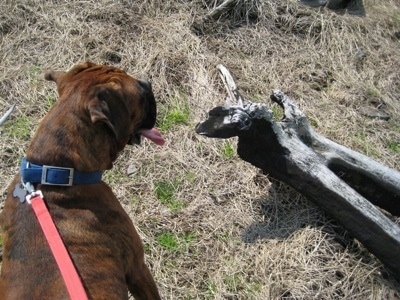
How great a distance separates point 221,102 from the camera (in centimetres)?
502

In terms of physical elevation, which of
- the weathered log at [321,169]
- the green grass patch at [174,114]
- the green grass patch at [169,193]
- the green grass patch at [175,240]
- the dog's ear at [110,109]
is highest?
the dog's ear at [110,109]

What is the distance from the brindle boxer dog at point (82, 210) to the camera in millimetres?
2465

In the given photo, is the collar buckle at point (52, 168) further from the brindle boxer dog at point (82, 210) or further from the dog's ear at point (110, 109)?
the dog's ear at point (110, 109)

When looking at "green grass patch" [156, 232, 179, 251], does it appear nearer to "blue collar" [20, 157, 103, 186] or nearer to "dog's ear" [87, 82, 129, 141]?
"dog's ear" [87, 82, 129, 141]

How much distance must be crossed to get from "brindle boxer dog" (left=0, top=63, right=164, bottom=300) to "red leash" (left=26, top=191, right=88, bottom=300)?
0.32 ft

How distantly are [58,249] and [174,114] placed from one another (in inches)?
107

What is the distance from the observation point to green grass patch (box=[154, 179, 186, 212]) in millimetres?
4230

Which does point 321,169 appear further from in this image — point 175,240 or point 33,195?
point 33,195

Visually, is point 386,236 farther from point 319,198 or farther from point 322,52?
point 322,52

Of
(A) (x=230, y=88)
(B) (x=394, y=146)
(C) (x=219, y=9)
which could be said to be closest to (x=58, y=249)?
(A) (x=230, y=88)

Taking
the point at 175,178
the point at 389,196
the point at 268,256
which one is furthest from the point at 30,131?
the point at 389,196

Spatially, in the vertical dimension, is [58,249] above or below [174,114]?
above

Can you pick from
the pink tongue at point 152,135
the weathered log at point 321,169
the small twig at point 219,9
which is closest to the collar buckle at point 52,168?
the pink tongue at point 152,135

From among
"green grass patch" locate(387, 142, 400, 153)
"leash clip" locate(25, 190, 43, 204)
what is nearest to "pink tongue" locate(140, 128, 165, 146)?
"leash clip" locate(25, 190, 43, 204)
